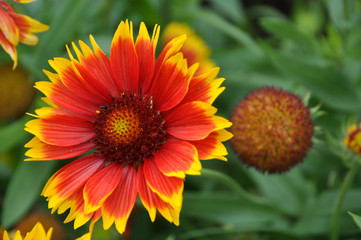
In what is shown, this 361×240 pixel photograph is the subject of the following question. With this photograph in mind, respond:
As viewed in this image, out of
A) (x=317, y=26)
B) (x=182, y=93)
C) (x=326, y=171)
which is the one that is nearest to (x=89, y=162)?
(x=182, y=93)

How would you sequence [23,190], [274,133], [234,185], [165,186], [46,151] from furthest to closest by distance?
[23,190]
[234,185]
[274,133]
[46,151]
[165,186]

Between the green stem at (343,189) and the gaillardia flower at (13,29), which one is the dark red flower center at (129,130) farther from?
the green stem at (343,189)

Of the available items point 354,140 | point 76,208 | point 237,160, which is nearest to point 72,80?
point 76,208

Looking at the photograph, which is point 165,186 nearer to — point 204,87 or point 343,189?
point 204,87

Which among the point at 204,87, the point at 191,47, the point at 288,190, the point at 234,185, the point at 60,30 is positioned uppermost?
the point at 60,30

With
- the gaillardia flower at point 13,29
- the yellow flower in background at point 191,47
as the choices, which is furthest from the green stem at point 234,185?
the yellow flower in background at point 191,47

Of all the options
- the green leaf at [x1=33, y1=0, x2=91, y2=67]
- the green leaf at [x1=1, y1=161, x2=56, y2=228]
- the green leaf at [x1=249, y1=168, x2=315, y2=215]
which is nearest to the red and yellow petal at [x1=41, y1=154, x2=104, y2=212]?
the green leaf at [x1=1, y1=161, x2=56, y2=228]

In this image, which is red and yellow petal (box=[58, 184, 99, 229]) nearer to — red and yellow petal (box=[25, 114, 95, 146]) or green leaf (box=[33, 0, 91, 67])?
red and yellow petal (box=[25, 114, 95, 146])
